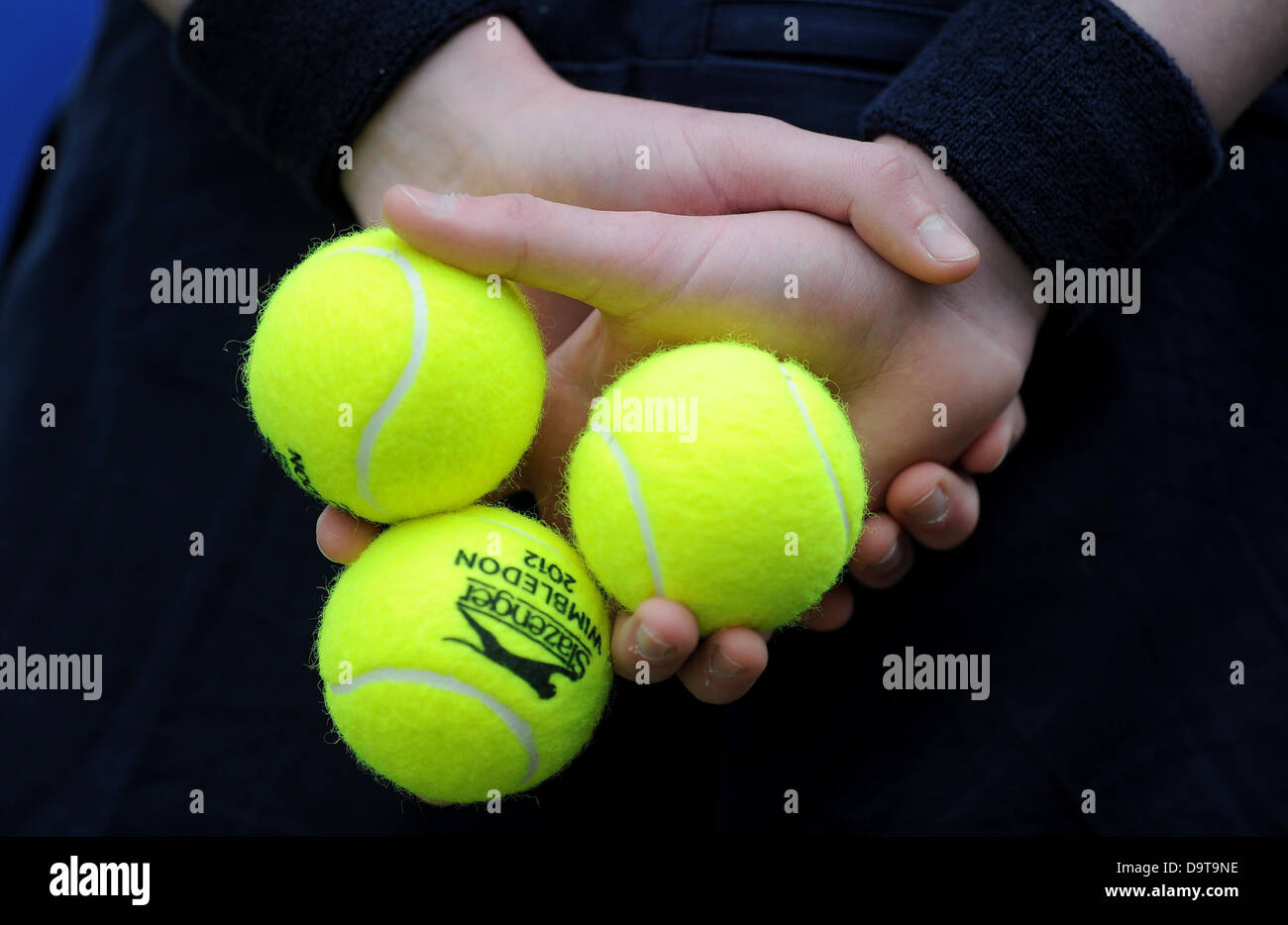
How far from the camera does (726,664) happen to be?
0.93 meters

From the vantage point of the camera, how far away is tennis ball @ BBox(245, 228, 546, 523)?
87 cm

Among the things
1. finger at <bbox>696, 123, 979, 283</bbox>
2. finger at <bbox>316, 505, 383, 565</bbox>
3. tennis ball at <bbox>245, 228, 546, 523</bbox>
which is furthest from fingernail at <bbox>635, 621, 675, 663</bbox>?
finger at <bbox>696, 123, 979, 283</bbox>

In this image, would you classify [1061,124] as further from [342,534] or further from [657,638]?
[342,534]

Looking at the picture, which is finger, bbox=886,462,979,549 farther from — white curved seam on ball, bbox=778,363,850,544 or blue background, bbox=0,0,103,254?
blue background, bbox=0,0,103,254

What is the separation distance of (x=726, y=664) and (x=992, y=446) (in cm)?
48

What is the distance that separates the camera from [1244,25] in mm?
1073

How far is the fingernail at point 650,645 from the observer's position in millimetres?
866

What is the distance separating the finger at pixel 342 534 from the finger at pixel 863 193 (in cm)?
58

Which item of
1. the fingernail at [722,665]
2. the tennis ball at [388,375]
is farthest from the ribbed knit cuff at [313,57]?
the fingernail at [722,665]

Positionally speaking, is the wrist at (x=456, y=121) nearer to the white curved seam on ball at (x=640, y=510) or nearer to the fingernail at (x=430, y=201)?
the fingernail at (x=430, y=201)

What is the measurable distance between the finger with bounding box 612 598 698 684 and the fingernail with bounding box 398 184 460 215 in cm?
43

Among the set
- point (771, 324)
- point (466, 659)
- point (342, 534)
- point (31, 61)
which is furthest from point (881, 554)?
point (31, 61)
